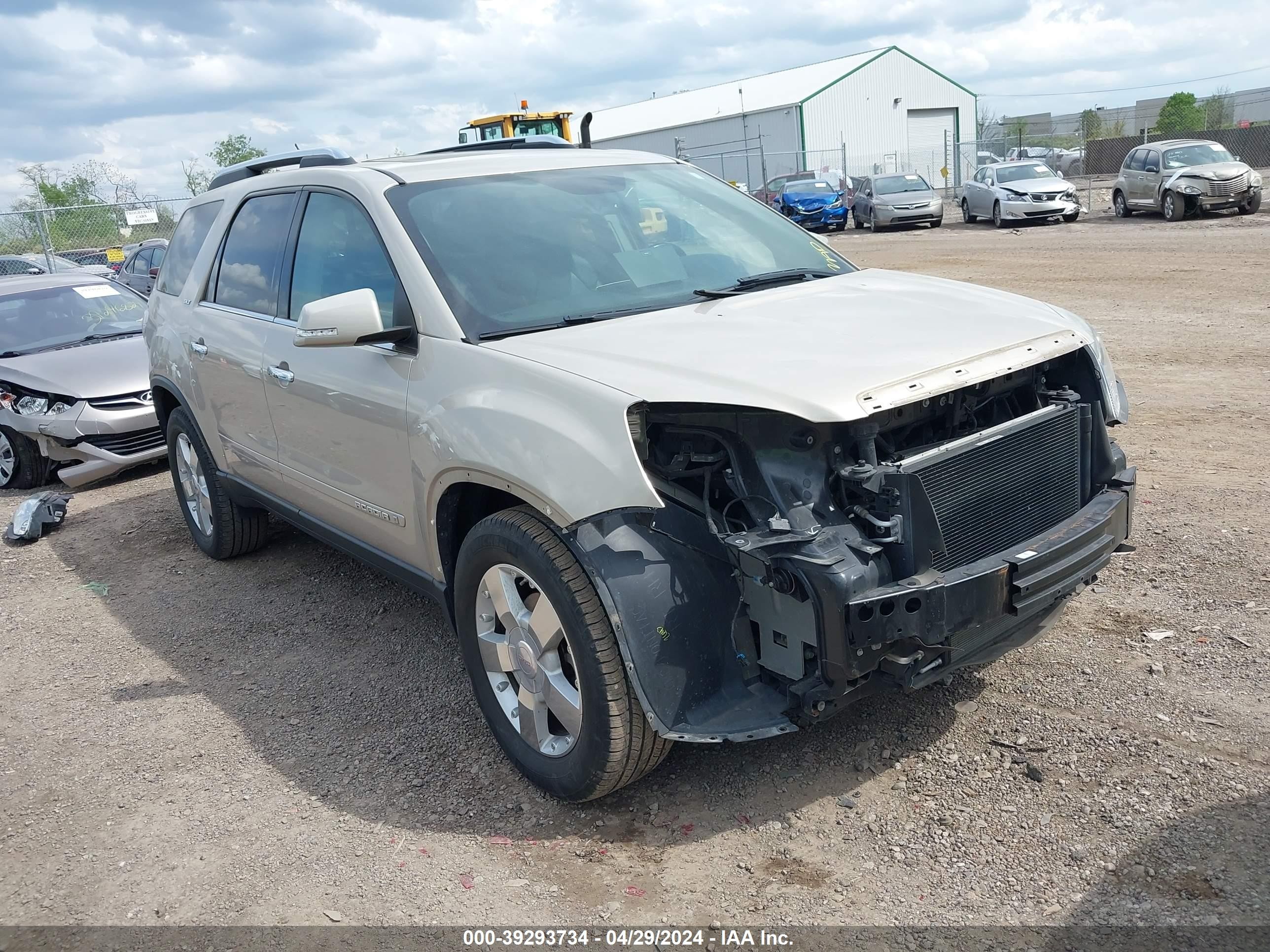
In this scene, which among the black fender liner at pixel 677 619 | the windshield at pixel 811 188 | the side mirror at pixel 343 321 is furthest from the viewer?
the windshield at pixel 811 188

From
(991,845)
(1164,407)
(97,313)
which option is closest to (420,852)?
(991,845)

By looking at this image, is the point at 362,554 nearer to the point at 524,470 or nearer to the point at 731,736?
the point at 524,470

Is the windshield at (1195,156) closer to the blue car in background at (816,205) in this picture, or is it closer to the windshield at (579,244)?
the blue car in background at (816,205)

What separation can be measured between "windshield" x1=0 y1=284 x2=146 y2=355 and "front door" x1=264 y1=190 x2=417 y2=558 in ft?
17.5

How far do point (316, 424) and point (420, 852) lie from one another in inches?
71.4

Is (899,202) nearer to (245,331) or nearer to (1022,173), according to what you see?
(1022,173)

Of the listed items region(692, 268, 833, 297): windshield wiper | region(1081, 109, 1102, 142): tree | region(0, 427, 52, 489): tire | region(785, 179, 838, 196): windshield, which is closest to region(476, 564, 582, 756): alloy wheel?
region(692, 268, 833, 297): windshield wiper

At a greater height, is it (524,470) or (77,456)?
(524,470)

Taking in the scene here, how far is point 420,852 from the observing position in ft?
10.6

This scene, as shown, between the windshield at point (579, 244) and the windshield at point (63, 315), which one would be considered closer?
the windshield at point (579, 244)

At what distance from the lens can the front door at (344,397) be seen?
3750 mm

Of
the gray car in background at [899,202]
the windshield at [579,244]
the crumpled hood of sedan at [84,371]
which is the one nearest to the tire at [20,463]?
the crumpled hood of sedan at [84,371]

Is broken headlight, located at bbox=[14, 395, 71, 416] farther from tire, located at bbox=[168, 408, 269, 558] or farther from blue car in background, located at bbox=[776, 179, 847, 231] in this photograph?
blue car in background, located at bbox=[776, 179, 847, 231]

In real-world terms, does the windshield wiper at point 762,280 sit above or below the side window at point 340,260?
below
